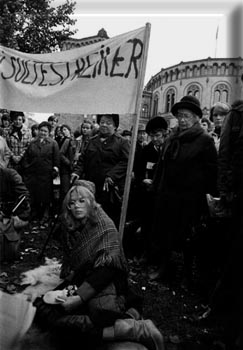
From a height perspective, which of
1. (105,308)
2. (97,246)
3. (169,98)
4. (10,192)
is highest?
(169,98)

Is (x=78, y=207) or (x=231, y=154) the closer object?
(x=78, y=207)

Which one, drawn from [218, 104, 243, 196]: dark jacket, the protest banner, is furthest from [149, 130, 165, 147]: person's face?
[218, 104, 243, 196]: dark jacket

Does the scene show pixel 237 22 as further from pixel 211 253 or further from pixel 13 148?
pixel 13 148

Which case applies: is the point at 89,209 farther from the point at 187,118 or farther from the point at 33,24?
the point at 33,24

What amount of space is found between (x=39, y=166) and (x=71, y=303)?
3.68m

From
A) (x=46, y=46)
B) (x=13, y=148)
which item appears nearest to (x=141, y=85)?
(x=13, y=148)

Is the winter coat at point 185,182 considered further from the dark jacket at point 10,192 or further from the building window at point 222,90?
the dark jacket at point 10,192

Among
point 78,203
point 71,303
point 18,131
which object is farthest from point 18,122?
point 71,303

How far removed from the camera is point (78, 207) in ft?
8.09

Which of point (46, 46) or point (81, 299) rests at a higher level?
point (46, 46)

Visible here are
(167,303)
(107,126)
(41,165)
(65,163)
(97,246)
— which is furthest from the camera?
(65,163)

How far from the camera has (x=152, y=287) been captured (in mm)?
3494

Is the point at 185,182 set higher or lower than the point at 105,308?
higher

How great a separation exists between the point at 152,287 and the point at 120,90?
6.42ft
